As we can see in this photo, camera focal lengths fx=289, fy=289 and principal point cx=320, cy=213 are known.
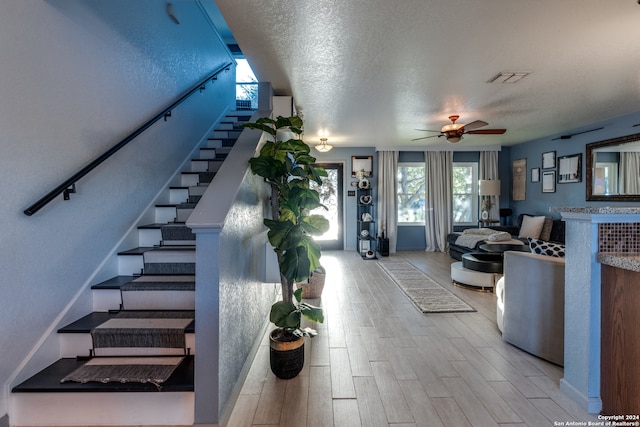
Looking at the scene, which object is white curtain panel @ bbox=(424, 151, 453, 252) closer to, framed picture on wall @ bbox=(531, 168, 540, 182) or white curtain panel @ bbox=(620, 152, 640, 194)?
framed picture on wall @ bbox=(531, 168, 540, 182)

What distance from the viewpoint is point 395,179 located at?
22.4ft

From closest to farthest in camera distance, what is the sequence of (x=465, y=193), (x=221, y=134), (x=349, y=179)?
1. (x=221, y=134)
2. (x=349, y=179)
3. (x=465, y=193)

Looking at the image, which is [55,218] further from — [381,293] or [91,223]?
[381,293]

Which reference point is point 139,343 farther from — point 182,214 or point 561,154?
point 561,154

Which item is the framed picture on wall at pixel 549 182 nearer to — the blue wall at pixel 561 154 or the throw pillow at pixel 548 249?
the blue wall at pixel 561 154

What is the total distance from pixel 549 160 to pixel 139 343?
741 centimetres

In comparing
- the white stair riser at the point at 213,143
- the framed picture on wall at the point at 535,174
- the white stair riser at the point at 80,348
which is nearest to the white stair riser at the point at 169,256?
the white stair riser at the point at 80,348

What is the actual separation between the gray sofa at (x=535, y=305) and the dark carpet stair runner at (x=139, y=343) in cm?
251

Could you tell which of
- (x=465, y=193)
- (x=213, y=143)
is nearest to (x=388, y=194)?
(x=465, y=193)

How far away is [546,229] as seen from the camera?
215 inches

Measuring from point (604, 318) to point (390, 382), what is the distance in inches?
51.4

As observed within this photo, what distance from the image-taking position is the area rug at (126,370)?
5.17 feet

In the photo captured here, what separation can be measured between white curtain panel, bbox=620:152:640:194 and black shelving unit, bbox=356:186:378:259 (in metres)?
4.10

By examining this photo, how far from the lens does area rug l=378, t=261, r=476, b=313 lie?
10.7ft
